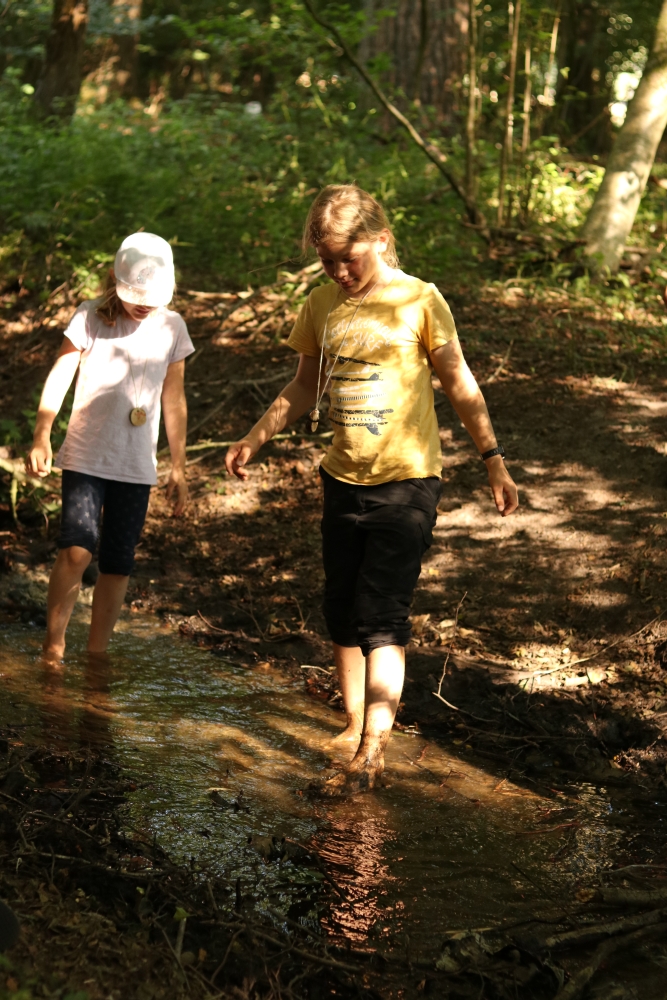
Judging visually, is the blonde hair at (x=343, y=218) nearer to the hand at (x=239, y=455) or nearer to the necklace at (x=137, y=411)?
the hand at (x=239, y=455)

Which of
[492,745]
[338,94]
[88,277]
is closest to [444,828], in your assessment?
[492,745]

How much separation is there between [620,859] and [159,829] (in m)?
1.56

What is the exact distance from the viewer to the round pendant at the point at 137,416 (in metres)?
4.34

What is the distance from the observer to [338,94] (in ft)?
39.6

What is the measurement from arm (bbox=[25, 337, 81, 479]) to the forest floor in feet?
4.94

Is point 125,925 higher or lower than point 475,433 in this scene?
lower

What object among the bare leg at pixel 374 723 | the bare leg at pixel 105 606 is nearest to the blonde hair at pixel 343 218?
the bare leg at pixel 374 723

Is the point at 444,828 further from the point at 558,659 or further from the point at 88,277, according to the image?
the point at 88,277

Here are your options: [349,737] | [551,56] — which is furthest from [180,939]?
[551,56]

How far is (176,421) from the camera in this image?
461 centimetres

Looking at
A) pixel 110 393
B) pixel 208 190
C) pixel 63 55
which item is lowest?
pixel 110 393

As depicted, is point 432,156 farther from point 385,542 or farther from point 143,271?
point 385,542

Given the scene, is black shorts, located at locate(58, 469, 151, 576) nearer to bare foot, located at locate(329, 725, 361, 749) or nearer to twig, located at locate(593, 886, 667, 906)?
bare foot, located at locate(329, 725, 361, 749)

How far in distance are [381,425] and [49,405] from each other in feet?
5.34
